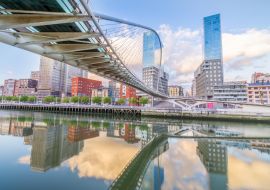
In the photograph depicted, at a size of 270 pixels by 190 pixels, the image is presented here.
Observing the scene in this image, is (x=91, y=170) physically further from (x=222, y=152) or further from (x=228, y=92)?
(x=228, y=92)

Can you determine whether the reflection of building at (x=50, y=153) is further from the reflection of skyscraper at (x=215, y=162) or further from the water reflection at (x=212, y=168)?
the reflection of skyscraper at (x=215, y=162)

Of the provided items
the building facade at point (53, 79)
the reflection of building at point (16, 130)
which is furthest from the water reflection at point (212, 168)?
the building facade at point (53, 79)

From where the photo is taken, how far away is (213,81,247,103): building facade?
6744 centimetres

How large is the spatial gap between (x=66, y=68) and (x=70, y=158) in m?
124

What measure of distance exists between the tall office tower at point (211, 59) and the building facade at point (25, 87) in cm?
10282

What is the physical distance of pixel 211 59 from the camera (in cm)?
8244

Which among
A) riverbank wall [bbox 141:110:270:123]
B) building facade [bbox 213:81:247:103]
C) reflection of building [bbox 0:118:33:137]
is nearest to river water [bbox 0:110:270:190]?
reflection of building [bbox 0:118:33:137]

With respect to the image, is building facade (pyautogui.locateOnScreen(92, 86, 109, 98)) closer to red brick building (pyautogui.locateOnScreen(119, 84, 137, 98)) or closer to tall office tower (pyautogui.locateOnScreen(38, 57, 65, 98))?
red brick building (pyautogui.locateOnScreen(119, 84, 137, 98))

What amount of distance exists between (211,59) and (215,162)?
3296 inches

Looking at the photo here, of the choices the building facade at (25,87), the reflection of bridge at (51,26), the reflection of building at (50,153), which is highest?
the building facade at (25,87)

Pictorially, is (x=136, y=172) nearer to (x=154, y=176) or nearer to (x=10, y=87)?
(x=154, y=176)

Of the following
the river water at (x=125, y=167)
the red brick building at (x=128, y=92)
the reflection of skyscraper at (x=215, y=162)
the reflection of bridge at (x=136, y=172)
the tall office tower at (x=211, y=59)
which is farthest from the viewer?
the red brick building at (x=128, y=92)

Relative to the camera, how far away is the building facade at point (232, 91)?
67438 millimetres

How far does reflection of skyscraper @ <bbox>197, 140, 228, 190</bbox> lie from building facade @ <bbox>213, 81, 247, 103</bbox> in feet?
215
